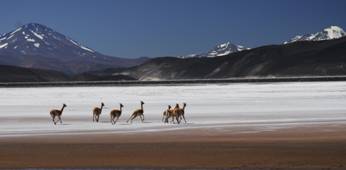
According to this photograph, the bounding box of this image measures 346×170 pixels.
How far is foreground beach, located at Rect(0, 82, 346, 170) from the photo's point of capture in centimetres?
1703

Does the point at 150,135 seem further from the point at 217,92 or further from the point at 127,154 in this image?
the point at 217,92

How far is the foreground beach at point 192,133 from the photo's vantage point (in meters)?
17.0

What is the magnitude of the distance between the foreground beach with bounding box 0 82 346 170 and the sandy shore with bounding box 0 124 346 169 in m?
0.02

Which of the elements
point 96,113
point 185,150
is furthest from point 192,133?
point 96,113

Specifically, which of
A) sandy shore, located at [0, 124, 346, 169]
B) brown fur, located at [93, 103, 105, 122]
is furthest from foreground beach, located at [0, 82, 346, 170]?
brown fur, located at [93, 103, 105, 122]

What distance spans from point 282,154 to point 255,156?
0.69 meters

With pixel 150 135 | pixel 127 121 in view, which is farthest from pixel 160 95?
pixel 150 135

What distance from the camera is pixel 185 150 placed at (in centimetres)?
1930

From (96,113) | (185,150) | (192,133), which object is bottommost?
(185,150)

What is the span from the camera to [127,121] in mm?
32344

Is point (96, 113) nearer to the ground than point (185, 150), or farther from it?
farther from it

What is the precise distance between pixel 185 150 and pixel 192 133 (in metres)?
6.23

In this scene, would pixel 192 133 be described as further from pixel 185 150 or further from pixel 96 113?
pixel 96 113

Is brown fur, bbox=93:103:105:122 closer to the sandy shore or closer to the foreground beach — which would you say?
the foreground beach
